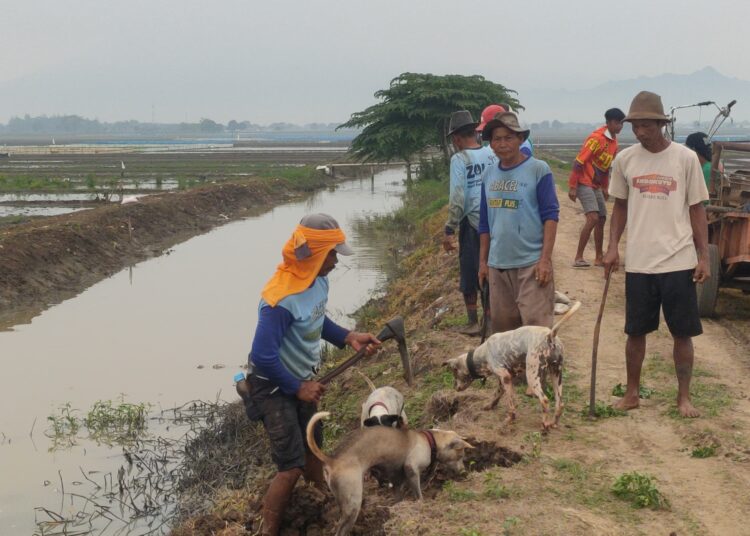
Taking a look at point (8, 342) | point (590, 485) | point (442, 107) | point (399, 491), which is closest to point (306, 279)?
point (399, 491)

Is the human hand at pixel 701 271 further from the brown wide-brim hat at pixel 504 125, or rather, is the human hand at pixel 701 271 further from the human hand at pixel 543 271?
the brown wide-brim hat at pixel 504 125

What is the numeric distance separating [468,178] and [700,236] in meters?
2.06

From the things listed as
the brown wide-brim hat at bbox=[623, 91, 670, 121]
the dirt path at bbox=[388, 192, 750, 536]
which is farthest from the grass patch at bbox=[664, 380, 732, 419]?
the brown wide-brim hat at bbox=[623, 91, 670, 121]

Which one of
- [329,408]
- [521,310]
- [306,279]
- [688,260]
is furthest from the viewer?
[329,408]

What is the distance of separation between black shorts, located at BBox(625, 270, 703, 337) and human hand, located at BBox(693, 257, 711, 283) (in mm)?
43

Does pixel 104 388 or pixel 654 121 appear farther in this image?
pixel 104 388

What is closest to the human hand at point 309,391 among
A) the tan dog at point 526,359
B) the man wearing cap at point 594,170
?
the tan dog at point 526,359

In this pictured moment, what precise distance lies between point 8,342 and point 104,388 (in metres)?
2.87

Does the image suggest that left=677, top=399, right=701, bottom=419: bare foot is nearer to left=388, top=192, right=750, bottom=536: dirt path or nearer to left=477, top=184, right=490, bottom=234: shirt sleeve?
left=388, top=192, right=750, bottom=536: dirt path

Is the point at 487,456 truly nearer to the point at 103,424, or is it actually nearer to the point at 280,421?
the point at 280,421

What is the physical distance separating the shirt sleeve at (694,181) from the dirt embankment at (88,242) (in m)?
10.1

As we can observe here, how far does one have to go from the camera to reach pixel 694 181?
5.14 meters

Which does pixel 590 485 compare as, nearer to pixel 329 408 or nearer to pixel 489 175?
pixel 489 175

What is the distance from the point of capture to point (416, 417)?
621cm
